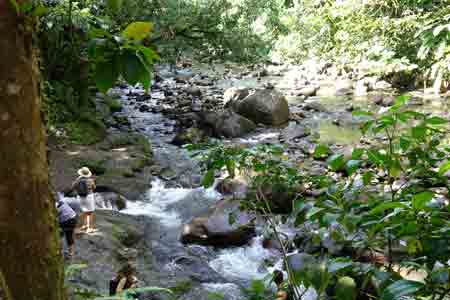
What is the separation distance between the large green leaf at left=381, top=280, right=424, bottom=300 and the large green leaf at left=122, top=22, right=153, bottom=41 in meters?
0.88

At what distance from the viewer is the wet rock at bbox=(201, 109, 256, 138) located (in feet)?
40.2

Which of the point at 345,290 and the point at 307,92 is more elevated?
the point at 345,290

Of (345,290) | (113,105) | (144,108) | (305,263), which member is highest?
(345,290)

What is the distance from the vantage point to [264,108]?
13.4m

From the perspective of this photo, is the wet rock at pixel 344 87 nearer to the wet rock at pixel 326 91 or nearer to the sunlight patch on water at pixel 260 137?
the wet rock at pixel 326 91

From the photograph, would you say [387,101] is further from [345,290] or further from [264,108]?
[345,290]

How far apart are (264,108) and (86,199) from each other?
816 centimetres

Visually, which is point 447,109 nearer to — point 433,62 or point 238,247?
point 433,62

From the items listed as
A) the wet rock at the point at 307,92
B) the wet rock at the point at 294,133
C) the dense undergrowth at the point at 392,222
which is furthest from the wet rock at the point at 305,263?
the wet rock at the point at 307,92

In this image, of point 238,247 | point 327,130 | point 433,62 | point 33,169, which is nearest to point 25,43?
point 33,169

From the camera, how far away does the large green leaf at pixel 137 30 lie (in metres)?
1.21

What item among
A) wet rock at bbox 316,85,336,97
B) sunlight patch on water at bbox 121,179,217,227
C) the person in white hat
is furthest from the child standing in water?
wet rock at bbox 316,85,336,97

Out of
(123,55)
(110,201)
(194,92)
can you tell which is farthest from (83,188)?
(194,92)

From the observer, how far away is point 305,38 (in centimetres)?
1733
